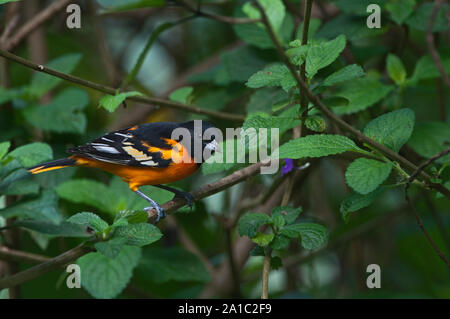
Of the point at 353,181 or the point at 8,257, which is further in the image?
the point at 8,257

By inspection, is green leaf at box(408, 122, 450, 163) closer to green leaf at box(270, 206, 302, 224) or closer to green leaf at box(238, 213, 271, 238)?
green leaf at box(270, 206, 302, 224)

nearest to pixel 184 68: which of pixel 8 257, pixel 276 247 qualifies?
pixel 8 257

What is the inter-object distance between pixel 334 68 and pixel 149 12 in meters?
1.89

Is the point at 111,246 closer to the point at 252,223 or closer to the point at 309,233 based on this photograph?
the point at 252,223

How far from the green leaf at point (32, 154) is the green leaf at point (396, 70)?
1.52 metres

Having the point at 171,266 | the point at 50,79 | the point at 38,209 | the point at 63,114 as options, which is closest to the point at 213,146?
the point at 171,266

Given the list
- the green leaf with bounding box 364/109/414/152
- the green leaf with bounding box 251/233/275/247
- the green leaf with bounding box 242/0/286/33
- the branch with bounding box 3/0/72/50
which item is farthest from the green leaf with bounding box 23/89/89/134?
the green leaf with bounding box 364/109/414/152

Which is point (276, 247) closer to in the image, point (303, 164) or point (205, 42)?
point (303, 164)

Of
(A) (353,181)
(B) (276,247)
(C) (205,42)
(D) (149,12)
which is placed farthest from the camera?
(C) (205,42)

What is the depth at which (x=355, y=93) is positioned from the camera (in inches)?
91.0

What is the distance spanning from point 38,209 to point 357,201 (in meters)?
1.12

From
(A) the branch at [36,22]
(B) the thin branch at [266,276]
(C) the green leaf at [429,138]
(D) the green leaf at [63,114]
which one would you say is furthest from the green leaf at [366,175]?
(A) the branch at [36,22]

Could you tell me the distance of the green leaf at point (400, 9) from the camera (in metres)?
2.40

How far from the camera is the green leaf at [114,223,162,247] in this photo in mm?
1539
